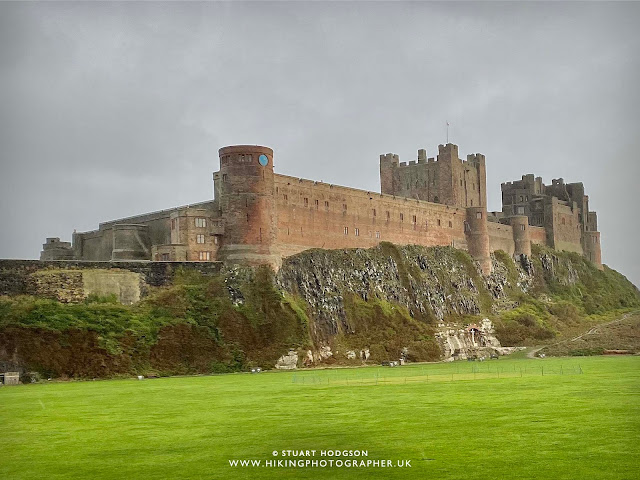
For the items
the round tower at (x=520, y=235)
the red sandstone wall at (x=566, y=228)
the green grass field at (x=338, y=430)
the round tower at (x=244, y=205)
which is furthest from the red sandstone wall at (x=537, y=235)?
the green grass field at (x=338, y=430)

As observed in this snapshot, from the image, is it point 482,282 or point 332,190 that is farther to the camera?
point 482,282

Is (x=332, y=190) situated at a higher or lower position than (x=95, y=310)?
higher

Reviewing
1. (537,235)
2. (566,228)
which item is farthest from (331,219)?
(566,228)

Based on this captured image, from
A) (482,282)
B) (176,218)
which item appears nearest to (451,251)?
(482,282)

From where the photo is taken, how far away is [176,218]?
7269cm

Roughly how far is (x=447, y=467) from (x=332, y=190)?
66.8 metres

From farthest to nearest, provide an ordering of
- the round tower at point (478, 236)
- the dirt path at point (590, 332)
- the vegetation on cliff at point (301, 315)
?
the round tower at point (478, 236)
the dirt path at point (590, 332)
the vegetation on cliff at point (301, 315)

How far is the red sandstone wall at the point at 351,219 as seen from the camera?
7912 cm

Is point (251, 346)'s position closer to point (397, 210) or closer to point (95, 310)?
point (95, 310)

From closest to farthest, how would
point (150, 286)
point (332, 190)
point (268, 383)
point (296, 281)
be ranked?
1. point (268, 383)
2. point (150, 286)
3. point (296, 281)
4. point (332, 190)

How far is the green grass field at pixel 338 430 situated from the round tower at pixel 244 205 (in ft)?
97.5

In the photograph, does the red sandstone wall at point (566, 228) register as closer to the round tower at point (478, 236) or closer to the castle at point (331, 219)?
the castle at point (331, 219)

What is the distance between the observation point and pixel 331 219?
8506 centimetres

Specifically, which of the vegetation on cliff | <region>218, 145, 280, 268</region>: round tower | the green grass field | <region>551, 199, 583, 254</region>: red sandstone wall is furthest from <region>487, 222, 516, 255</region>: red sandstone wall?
the green grass field
